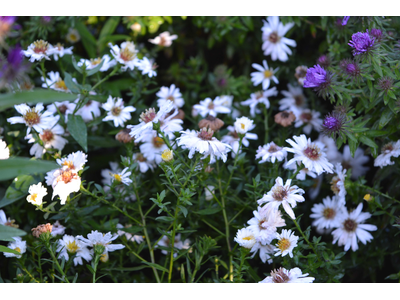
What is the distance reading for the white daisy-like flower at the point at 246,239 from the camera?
2.84 feet

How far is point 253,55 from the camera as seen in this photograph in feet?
5.62

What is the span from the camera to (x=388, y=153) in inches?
41.0

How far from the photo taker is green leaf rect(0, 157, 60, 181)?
2.07ft

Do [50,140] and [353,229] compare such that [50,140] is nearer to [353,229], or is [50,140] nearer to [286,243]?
[286,243]

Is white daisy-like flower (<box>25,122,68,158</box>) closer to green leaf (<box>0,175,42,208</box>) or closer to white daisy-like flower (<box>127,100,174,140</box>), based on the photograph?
green leaf (<box>0,175,42,208</box>)

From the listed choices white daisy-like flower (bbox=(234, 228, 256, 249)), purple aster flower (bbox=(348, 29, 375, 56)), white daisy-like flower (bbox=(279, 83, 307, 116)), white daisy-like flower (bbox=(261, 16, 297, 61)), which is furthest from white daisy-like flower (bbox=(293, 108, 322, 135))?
white daisy-like flower (bbox=(234, 228, 256, 249))

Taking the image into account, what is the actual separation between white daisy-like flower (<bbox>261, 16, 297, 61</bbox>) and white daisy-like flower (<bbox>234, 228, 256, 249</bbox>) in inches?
30.1

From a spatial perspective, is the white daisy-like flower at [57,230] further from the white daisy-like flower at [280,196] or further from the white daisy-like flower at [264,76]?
the white daisy-like flower at [264,76]

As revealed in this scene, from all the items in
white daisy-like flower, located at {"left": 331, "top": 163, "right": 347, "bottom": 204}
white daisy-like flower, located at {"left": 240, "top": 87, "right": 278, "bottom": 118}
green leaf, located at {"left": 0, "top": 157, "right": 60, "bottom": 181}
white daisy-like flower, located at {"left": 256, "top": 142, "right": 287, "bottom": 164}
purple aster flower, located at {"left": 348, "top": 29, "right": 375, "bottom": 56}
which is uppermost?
white daisy-like flower, located at {"left": 240, "top": 87, "right": 278, "bottom": 118}

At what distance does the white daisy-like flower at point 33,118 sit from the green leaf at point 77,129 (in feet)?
0.16

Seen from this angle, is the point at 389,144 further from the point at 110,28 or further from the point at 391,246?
the point at 110,28

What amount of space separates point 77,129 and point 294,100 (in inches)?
30.5

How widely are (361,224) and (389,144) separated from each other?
0.24 metres

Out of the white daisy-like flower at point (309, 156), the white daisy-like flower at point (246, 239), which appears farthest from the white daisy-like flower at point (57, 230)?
the white daisy-like flower at point (309, 156)
